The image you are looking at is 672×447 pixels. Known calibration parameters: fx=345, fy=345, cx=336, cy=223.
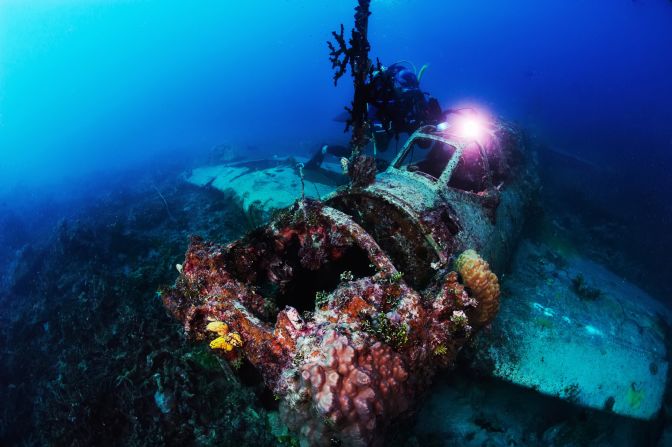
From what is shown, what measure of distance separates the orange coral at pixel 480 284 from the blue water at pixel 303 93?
10282 millimetres

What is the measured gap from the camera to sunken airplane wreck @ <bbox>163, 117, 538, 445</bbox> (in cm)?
204

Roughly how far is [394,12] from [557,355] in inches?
6581

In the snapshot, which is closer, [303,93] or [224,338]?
[224,338]

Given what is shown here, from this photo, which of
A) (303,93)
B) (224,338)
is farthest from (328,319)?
(303,93)

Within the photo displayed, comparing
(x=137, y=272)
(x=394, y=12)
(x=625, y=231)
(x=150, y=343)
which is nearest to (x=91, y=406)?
(x=150, y=343)

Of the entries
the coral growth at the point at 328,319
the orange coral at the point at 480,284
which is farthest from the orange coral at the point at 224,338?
the orange coral at the point at 480,284

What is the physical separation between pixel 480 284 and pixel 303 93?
95.1m

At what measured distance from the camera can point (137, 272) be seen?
7.83 metres

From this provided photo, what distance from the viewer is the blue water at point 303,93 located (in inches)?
634

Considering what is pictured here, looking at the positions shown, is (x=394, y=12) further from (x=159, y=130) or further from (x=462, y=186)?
(x=462, y=186)

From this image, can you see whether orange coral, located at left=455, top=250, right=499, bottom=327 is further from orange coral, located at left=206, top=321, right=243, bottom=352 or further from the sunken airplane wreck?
orange coral, located at left=206, top=321, right=243, bottom=352

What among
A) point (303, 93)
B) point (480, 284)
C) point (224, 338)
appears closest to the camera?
point (224, 338)

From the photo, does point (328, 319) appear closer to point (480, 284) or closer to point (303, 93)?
point (480, 284)

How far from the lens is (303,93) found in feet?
298
